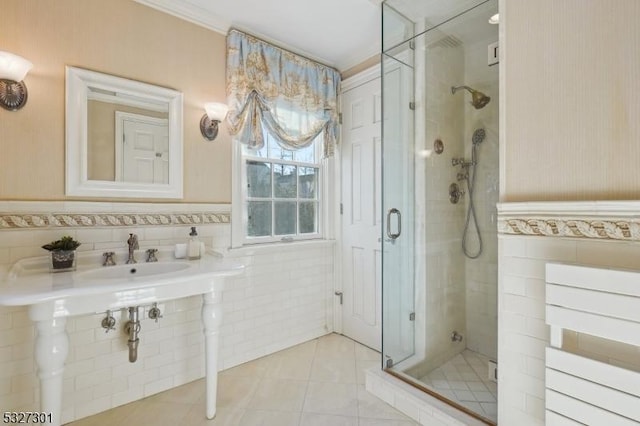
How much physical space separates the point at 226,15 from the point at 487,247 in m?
2.47

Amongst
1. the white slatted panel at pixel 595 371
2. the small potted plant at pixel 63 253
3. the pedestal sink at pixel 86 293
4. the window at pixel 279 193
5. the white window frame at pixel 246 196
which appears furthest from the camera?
the window at pixel 279 193

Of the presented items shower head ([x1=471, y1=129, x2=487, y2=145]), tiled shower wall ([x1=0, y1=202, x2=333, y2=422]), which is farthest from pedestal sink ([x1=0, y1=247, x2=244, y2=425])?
shower head ([x1=471, y1=129, x2=487, y2=145])

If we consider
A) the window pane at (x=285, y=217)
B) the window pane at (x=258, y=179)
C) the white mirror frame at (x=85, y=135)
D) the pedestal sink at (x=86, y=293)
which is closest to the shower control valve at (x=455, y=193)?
the window pane at (x=285, y=217)

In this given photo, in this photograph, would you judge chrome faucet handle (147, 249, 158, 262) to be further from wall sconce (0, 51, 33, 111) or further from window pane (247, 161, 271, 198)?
wall sconce (0, 51, 33, 111)

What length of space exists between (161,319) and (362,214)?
1.71 meters

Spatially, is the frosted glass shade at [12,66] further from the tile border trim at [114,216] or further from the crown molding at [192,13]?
the crown molding at [192,13]

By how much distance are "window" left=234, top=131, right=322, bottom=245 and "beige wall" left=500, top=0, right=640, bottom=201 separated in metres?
1.67

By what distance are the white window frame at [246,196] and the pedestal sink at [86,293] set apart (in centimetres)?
53

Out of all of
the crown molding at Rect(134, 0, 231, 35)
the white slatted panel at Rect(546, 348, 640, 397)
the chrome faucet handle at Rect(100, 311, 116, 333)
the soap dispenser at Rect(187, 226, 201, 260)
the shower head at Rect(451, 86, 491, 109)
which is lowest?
the chrome faucet handle at Rect(100, 311, 116, 333)

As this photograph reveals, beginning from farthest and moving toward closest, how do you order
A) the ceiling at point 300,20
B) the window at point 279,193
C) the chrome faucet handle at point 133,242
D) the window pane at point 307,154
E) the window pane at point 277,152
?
the window pane at point 307,154 → the window pane at point 277,152 → the window at point 279,193 → the ceiling at point 300,20 → the chrome faucet handle at point 133,242

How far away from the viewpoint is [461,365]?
2055 mm

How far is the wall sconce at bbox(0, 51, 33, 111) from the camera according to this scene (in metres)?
1.36

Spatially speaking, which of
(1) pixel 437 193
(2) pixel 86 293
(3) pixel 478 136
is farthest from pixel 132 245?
(3) pixel 478 136

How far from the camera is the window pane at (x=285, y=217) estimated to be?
8.29 ft
